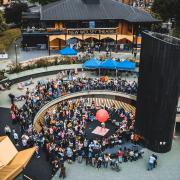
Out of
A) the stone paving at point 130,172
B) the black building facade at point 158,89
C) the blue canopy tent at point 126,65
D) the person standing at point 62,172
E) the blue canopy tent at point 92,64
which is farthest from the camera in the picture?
the blue canopy tent at point 92,64

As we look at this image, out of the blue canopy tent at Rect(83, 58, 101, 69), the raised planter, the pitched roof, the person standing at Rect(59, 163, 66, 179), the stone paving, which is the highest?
the pitched roof

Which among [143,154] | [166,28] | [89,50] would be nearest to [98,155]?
[143,154]

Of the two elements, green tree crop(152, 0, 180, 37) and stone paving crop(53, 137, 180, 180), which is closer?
stone paving crop(53, 137, 180, 180)

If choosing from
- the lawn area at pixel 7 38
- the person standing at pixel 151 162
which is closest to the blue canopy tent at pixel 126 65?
the person standing at pixel 151 162

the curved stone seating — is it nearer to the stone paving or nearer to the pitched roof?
the stone paving

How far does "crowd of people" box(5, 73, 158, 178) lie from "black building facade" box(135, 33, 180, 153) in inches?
75.7

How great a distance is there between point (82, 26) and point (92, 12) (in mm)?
2707

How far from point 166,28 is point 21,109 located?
122ft

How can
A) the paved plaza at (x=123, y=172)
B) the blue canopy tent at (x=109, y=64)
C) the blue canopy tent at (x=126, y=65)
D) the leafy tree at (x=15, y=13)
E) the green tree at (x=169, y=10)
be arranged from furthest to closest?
the leafy tree at (x=15, y=13) < the green tree at (x=169, y=10) < the blue canopy tent at (x=109, y=64) < the blue canopy tent at (x=126, y=65) < the paved plaza at (x=123, y=172)

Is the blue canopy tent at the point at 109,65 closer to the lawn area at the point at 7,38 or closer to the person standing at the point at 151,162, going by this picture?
the lawn area at the point at 7,38

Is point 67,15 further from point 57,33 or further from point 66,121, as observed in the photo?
point 66,121

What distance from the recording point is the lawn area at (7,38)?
5022cm

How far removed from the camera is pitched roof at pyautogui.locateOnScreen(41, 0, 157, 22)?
5059 cm

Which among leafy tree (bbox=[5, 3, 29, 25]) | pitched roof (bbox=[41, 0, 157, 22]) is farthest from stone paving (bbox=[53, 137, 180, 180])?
leafy tree (bbox=[5, 3, 29, 25])
